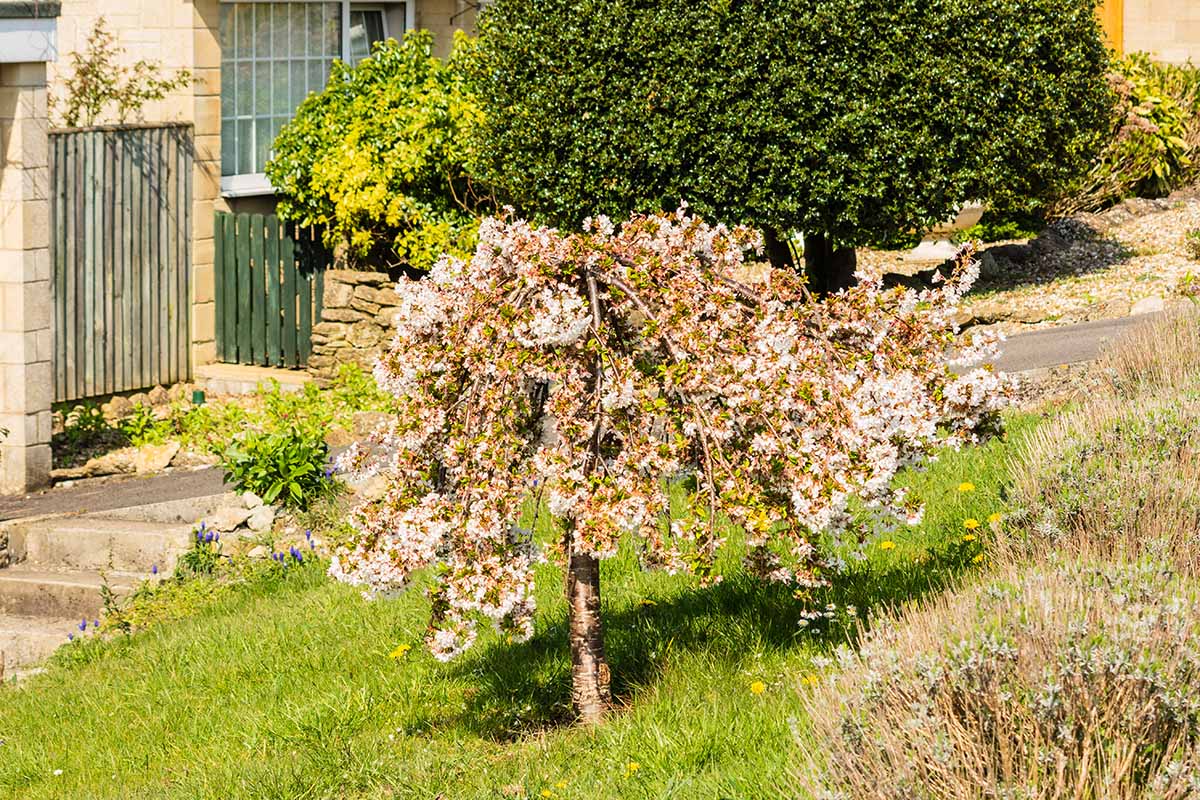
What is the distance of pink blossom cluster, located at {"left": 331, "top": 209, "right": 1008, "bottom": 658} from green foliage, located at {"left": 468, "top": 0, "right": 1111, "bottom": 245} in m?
7.18

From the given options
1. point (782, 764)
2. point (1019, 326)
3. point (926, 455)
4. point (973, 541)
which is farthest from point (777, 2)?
point (782, 764)

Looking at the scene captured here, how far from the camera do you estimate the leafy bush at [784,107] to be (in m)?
12.3

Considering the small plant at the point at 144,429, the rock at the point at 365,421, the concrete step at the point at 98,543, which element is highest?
the rock at the point at 365,421

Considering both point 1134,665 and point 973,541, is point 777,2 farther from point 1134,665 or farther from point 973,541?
point 1134,665

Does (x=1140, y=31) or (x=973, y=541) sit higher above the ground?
(x=1140, y=31)

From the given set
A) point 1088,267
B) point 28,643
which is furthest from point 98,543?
point 1088,267

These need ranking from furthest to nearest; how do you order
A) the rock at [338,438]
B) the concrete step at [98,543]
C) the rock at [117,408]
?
the rock at [117,408]
the rock at [338,438]
the concrete step at [98,543]

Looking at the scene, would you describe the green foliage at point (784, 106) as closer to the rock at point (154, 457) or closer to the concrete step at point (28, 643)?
the rock at point (154, 457)

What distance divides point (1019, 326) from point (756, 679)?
8458 mm

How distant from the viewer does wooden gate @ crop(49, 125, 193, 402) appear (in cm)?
1237

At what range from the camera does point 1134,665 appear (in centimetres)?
357

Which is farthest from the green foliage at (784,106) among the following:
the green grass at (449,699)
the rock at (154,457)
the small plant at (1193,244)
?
the green grass at (449,699)

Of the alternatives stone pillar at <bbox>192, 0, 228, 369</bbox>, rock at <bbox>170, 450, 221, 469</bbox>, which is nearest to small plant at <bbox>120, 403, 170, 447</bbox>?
rock at <bbox>170, 450, 221, 469</bbox>

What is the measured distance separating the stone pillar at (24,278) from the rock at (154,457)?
0.94 meters
